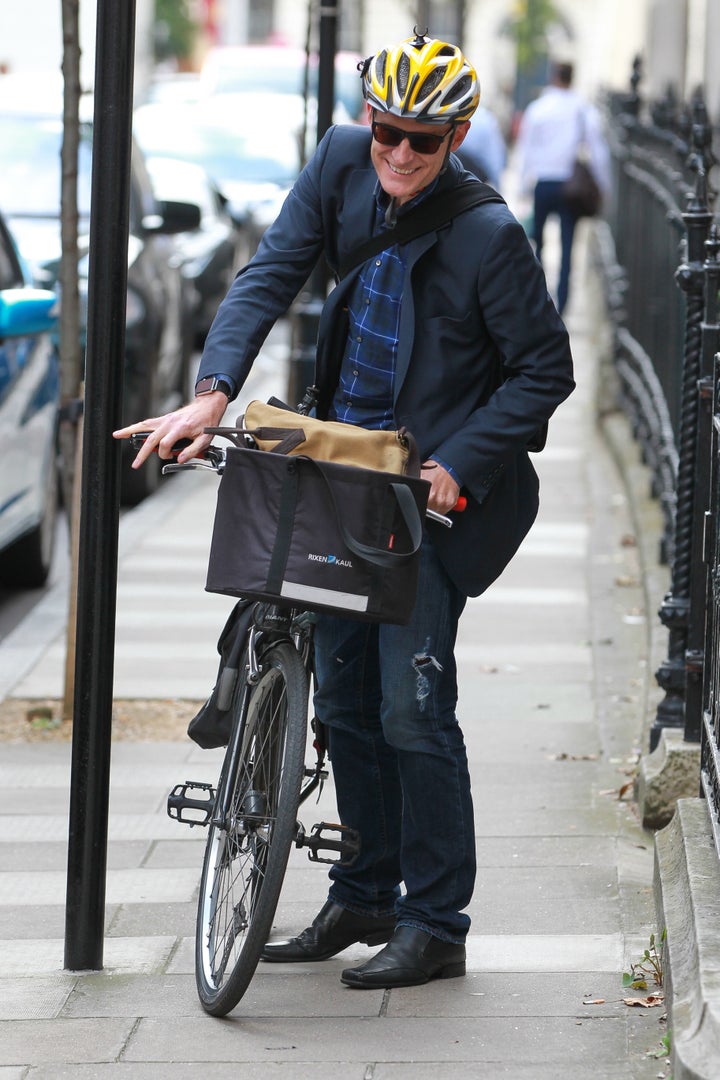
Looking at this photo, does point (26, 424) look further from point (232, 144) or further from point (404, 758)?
point (232, 144)

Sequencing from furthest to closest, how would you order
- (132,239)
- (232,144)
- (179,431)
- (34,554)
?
1. (232,144)
2. (132,239)
3. (34,554)
4. (179,431)

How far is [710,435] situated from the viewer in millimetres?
5172

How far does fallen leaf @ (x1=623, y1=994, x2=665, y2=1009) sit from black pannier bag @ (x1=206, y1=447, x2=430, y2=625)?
924mm

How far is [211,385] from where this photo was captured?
13.4ft

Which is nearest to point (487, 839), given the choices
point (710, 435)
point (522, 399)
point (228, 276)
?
point (710, 435)

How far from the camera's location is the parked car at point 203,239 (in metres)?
13.8

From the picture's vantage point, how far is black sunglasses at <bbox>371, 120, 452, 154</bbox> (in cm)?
395

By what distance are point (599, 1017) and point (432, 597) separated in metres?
0.90

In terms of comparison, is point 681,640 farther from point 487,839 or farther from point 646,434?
point 646,434

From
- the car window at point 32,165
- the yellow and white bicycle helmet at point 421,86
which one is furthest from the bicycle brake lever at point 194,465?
the car window at point 32,165

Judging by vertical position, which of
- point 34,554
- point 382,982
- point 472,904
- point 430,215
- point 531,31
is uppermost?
point 430,215

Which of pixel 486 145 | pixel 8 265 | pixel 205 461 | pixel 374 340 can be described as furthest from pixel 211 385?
pixel 486 145

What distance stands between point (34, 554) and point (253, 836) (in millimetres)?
4691

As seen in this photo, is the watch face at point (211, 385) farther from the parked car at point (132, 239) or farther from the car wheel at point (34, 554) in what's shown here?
the parked car at point (132, 239)
